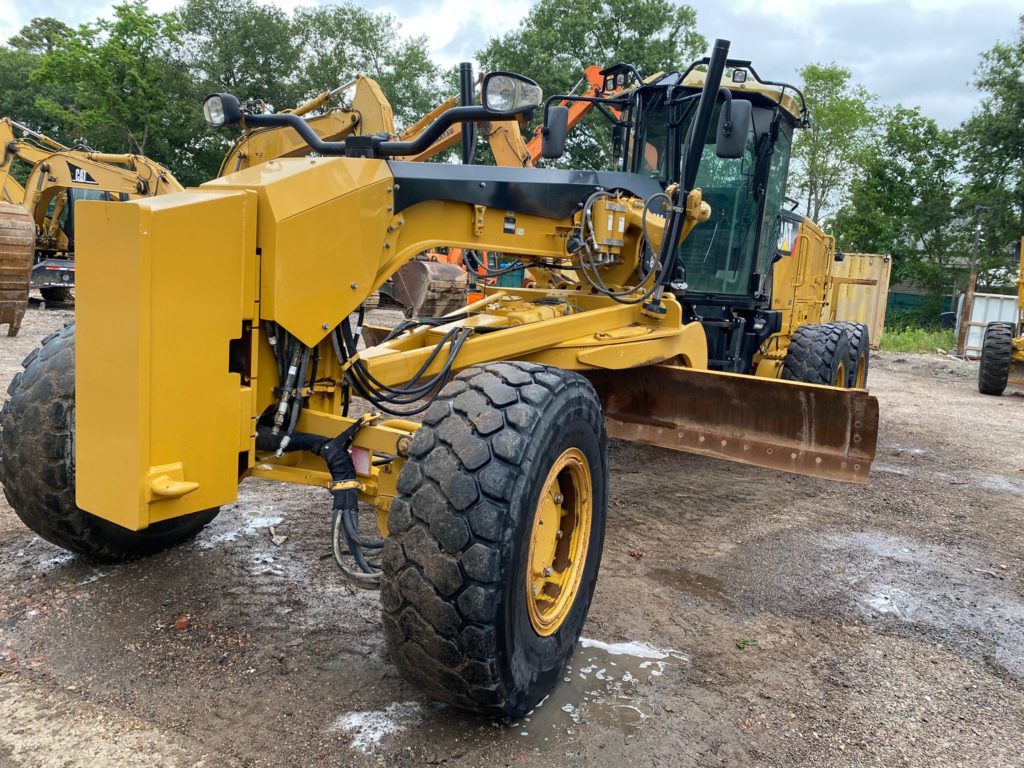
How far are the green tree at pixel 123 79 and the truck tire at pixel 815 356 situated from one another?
32.4 m

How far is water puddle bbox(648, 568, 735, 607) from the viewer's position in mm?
3895

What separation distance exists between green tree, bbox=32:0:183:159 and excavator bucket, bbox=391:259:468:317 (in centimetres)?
2448

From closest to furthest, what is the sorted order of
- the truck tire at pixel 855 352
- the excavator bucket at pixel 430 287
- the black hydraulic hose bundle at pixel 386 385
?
the black hydraulic hose bundle at pixel 386 385 < the truck tire at pixel 855 352 < the excavator bucket at pixel 430 287

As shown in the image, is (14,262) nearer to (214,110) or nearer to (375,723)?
(214,110)

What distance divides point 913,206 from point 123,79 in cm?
3307

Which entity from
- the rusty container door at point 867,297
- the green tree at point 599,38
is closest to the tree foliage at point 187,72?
the green tree at point 599,38

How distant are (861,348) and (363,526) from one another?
16.2 ft

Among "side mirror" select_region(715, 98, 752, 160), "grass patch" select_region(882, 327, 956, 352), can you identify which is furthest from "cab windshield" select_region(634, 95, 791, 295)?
"grass patch" select_region(882, 327, 956, 352)

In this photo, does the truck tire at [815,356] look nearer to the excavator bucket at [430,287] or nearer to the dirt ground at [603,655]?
the dirt ground at [603,655]

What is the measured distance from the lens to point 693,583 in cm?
404

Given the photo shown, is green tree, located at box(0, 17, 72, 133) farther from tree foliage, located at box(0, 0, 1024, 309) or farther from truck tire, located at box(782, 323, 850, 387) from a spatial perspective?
truck tire, located at box(782, 323, 850, 387)

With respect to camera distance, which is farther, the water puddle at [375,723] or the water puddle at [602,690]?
the water puddle at [602,690]

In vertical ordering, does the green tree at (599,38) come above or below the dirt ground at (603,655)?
above

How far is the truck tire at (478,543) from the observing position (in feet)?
7.80
